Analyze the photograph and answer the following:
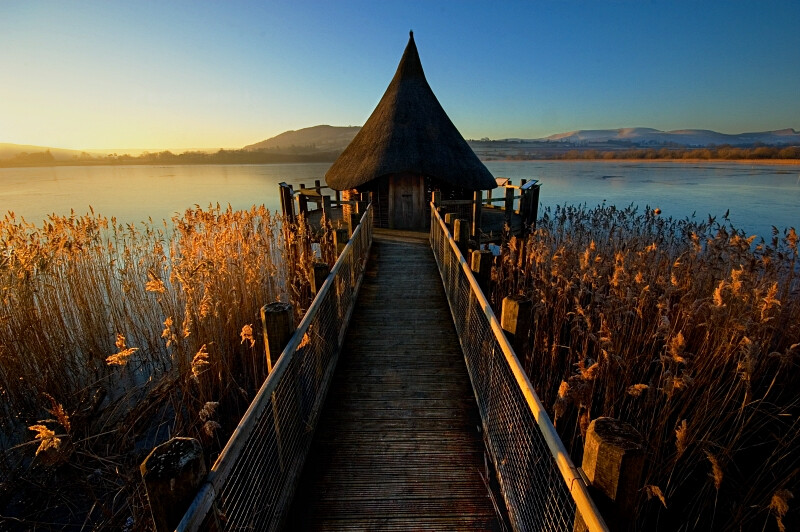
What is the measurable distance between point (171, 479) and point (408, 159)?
1202 cm

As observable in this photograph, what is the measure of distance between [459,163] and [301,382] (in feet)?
38.3

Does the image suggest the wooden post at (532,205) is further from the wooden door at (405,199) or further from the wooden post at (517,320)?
the wooden post at (517,320)

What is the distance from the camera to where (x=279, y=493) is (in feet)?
8.72

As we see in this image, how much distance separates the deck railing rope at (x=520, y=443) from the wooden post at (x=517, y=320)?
116 mm

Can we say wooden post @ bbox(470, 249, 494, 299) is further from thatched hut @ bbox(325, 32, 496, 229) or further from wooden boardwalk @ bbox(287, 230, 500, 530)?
thatched hut @ bbox(325, 32, 496, 229)

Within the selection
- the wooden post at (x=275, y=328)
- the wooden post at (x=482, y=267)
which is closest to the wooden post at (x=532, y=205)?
the wooden post at (x=482, y=267)

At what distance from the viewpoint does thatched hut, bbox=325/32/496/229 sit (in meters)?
12.7

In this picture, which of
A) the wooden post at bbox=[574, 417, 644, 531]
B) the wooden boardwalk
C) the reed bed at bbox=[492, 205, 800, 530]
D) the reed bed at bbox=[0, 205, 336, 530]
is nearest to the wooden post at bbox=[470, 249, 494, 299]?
the reed bed at bbox=[492, 205, 800, 530]

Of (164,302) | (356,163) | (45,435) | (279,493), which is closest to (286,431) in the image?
(279,493)

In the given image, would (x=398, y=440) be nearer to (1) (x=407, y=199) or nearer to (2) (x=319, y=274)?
(2) (x=319, y=274)

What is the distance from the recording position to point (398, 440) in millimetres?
3424

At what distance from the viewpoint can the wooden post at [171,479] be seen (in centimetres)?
145

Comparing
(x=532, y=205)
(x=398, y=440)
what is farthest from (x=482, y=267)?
(x=532, y=205)

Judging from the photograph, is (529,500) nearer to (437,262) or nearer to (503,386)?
(503,386)
